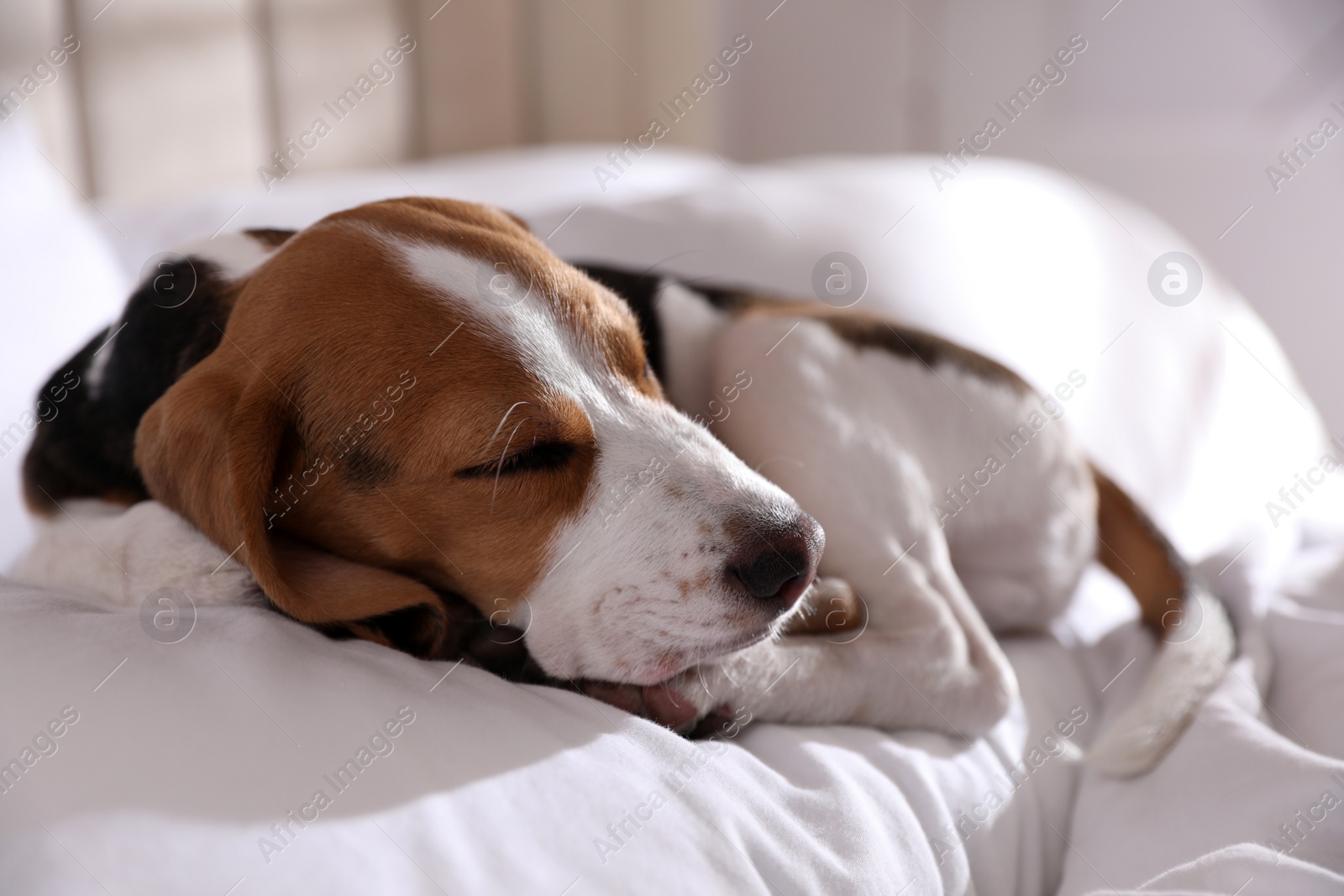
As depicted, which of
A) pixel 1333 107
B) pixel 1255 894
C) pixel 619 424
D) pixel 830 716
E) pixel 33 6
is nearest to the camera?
pixel 1255 894

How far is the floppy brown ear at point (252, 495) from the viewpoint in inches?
46.8

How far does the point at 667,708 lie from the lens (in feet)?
4.33

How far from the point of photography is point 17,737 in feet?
3.31

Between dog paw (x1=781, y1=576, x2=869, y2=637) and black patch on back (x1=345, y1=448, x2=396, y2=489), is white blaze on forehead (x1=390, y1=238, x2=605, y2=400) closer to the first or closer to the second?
black patch on back (x1=345, y1=448, x2=396, y2=489)

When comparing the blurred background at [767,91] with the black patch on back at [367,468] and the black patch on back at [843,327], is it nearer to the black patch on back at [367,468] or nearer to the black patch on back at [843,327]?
the black patch on back at [843,327]

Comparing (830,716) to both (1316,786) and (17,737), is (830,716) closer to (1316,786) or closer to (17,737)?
(1316,786)

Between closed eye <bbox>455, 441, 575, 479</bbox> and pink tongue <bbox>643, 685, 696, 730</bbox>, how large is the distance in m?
0.33

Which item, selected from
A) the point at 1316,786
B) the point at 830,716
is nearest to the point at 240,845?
the point at 830,716

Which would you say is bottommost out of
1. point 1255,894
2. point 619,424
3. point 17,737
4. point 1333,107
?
point 1255,894

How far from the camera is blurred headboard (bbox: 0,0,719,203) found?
9.41 ft

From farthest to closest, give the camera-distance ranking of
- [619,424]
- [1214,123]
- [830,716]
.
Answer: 1. [1214,123]
2. [830,716]
3. [619,424]

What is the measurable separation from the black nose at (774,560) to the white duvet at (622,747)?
0.68 ft

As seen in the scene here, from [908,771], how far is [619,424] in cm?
62

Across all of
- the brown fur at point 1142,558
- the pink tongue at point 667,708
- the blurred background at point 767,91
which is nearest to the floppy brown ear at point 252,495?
the pink tongue at point 667,708
